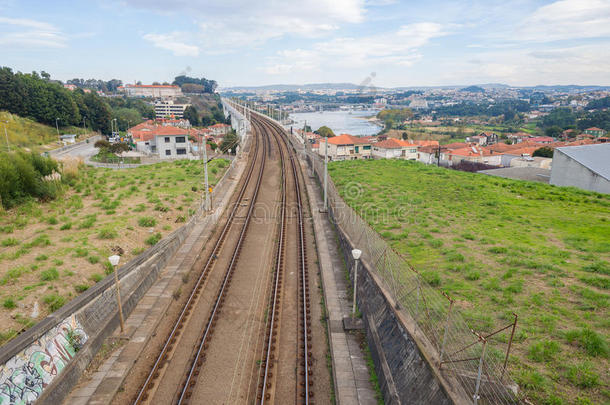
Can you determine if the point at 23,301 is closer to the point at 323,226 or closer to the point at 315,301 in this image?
the point at 315,301

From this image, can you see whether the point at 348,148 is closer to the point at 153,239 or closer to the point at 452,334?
the point at 153,239

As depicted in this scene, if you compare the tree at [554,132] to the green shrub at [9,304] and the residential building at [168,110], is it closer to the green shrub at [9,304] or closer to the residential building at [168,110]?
the residential building at [168,110]

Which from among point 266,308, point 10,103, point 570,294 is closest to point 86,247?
point 266,308

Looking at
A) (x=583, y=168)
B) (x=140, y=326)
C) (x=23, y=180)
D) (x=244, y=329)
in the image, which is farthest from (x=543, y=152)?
(x=23, y=180)

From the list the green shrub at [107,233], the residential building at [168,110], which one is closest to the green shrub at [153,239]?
the green shrub at [107,233]

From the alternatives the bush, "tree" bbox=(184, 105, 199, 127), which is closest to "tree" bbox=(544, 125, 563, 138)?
"tree" bbox=(184, 105, 199, 127)
